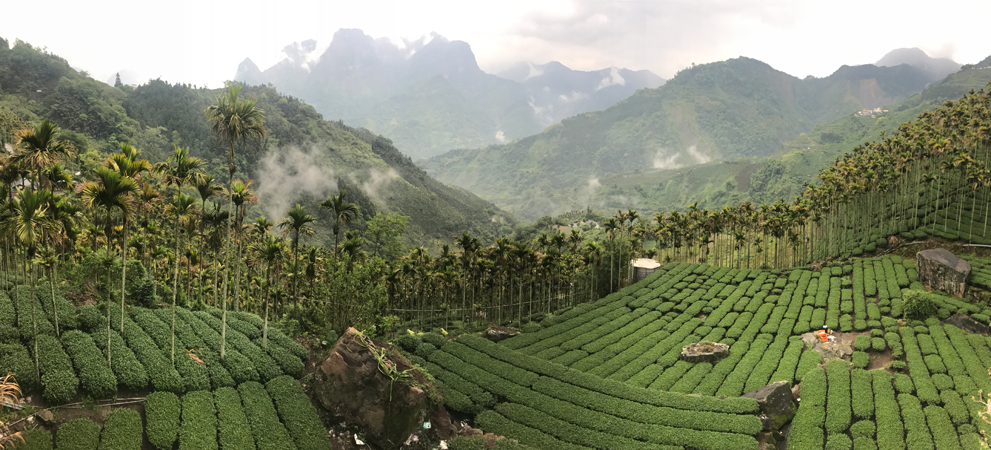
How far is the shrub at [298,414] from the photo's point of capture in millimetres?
24672

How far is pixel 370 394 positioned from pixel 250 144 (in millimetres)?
152459

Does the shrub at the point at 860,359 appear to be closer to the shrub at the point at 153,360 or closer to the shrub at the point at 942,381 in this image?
the shrub at the point at 942,381

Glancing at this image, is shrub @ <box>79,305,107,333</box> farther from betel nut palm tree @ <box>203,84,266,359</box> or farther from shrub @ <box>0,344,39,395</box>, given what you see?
betel nut palm tree @ <box>203,84,266,359</box>

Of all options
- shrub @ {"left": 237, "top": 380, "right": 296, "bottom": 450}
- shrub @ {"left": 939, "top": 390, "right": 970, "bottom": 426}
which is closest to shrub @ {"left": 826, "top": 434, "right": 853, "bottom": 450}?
shrub @ {"left": 939, "top": 390, "right": 970, "bottom": 426}

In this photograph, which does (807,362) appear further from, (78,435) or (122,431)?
(78,435)

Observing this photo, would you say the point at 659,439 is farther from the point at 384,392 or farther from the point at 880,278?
the point at 880,278

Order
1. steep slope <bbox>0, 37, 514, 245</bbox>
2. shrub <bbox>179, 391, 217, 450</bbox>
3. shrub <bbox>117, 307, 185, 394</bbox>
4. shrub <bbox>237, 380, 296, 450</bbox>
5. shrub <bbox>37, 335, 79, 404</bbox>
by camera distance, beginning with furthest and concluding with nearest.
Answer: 1. steep slope <bbox>0, 37, 514, 245</bbox>
2. shrub <bbox>117, 307, 185, 394</bbox>
3. shrub <bbox>237, 380, 296, 450</bbox>
4. shrub <bbox>179, 391, 217, 450</bbox>
5. shrub <bbox>37, 335, 79, 404</bbox>

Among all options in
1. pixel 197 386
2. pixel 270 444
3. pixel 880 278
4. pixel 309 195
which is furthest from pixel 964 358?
pixel 309 195

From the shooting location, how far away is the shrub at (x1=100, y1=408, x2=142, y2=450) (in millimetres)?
20109

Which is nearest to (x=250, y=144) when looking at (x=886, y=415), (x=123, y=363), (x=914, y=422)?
(x=123, y=363)

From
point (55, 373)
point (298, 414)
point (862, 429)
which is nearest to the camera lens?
point (55, 373)

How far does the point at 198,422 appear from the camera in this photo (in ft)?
74.5

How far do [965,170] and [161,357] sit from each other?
95458mm

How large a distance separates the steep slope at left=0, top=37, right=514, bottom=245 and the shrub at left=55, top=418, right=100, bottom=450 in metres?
106
